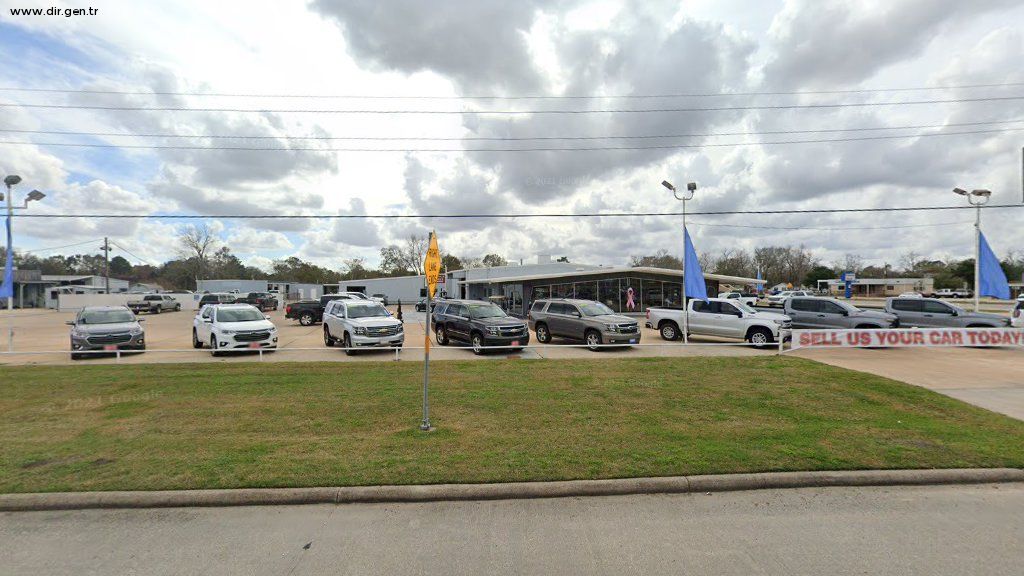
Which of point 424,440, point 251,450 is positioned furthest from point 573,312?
point 251,450

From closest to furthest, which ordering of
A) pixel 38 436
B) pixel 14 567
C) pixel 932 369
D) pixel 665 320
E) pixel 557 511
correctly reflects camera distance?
pixel 14 567, pixel 557 511, pixel 38 436, pixel 932 369, pixel 665 320

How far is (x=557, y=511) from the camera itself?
4551 mm

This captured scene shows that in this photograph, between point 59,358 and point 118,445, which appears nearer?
point 118,445

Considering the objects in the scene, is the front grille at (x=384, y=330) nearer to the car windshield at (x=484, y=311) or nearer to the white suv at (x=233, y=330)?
the car windshield at (x=484, y=311)

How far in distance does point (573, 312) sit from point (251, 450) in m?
12.7

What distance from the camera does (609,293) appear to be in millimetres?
33844

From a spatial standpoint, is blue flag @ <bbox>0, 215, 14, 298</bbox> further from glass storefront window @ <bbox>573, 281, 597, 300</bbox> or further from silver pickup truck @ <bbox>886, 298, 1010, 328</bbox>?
silver pickup truck @ <bbox>886, 298, 1010, 328</bbox>

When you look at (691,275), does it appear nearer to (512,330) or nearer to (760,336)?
(760,336)

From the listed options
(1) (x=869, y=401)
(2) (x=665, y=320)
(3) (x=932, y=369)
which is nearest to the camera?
(1) (x=869, y=401)

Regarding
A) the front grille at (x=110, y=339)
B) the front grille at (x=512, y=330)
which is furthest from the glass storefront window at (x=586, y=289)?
the front grille at (x=110, y=339)

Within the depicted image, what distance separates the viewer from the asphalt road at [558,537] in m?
3.68

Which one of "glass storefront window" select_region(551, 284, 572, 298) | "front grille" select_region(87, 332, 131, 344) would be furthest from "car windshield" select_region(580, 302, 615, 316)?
"glass storefront window" select_region(551, 284, 572, 298)

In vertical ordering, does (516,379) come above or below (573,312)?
below

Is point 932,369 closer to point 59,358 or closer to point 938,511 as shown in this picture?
point 938,511
